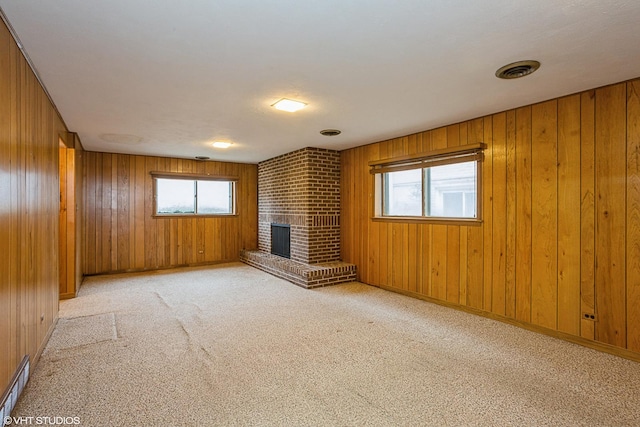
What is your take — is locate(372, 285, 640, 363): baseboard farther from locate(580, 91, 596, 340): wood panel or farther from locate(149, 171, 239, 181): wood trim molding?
locate(149, 171, 239, 181): wood trim molding

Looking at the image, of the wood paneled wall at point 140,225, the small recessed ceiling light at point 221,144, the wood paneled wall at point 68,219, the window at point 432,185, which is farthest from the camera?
the wood paneled wall at point 140,225

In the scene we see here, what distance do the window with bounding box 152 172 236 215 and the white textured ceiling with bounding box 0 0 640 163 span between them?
294 cm

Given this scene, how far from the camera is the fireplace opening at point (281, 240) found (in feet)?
19.5

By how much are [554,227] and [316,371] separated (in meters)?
2.52

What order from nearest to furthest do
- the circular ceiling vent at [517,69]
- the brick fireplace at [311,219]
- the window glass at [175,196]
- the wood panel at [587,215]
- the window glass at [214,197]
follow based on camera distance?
the circular ceiling vent at [517,69] < the wood panel at [587,215] < the brick fireplace at [311,219] < the window glass at [175,196] < the window glass at [214,197]

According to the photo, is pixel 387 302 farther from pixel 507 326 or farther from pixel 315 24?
pixel 315 24

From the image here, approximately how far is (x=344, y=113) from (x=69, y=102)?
2688 mm

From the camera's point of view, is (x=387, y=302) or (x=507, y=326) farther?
(x=387, y=302)

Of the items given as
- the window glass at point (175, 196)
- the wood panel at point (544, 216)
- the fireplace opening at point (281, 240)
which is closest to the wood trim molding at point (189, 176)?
the window glass at point (175, 196)

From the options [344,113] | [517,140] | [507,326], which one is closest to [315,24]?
[344,113]

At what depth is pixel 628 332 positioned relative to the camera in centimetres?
260

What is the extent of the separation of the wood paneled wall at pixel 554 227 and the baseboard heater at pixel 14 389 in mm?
3910

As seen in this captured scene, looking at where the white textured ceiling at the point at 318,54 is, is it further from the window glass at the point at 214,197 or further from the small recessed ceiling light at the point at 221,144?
the window glass at the point at 214,197

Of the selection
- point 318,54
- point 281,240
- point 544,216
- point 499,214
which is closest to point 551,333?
point 544,216
